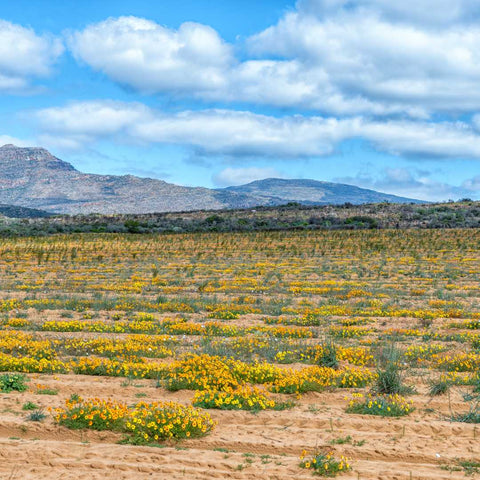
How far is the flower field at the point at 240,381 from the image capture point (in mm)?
6641

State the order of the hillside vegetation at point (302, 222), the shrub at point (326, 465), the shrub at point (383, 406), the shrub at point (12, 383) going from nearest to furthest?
1. the shrub at point (326, 465)
2. the shrub at point (383, 406)
3. the shrub at point (12, 383)
4. the hillside vegetation at point (302, 222)

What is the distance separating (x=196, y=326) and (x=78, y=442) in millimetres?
7934

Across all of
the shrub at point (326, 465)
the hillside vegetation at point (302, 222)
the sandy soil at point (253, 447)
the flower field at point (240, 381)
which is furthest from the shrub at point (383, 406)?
the hillside vegetation at point (302, 222)

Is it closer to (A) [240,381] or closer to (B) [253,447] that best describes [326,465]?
(B) [253,447]

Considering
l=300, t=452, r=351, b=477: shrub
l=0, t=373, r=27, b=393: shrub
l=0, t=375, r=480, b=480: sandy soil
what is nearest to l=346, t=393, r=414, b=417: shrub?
l=0, t=375, r=480, b=480: sandy soil

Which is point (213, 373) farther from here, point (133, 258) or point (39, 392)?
point (133, 258)

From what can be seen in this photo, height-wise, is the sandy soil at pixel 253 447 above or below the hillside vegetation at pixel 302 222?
below

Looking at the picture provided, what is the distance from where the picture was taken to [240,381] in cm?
967

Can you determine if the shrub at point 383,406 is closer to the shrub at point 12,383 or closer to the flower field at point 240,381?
the flower field at point 240,381

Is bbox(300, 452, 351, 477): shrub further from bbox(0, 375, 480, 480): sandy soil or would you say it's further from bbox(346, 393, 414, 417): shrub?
bbox(346, 393, 414, 417): shrub

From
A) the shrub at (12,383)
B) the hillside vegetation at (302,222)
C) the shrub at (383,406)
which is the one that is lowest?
the shrub at (12,383)

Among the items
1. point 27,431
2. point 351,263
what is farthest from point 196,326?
point 351,263

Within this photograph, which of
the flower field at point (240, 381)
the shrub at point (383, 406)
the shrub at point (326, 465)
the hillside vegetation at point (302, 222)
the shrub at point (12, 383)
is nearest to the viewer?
the shrub at point (326, 465)

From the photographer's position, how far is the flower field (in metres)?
6.64
